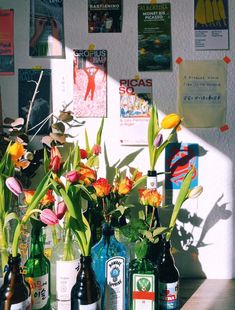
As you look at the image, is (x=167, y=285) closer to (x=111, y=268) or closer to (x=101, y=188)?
(x=111, y=268)

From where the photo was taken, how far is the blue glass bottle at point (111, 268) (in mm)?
1174

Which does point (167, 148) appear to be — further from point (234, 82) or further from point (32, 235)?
point (32, 235)

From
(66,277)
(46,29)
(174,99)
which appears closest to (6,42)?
(46,29)

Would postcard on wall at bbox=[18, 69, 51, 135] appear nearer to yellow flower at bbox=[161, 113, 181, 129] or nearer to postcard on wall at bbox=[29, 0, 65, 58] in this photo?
postcard on wall at bbox=[29, 0, 65, 58]

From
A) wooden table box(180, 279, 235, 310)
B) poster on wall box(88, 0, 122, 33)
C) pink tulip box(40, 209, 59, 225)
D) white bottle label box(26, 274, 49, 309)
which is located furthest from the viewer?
poster on wall box(88, 0, 122, 33)

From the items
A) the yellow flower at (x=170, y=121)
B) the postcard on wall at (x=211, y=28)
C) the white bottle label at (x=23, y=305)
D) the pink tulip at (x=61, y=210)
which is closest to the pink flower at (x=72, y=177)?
the pink tulip at (x=61, y=210)

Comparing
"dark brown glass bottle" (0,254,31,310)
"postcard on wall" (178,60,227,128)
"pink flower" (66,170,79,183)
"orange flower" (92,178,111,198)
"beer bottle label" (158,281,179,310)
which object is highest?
"postcard on wall" (178,60,227,128)

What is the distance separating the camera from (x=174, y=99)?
150cm

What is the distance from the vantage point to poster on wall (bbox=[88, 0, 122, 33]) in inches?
57.8

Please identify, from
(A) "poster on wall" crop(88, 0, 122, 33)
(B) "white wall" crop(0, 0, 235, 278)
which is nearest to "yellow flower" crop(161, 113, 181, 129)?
(B) "white wall" crop(0, 0, 235, 278)

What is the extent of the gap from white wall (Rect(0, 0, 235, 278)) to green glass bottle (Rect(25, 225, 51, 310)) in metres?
0.39

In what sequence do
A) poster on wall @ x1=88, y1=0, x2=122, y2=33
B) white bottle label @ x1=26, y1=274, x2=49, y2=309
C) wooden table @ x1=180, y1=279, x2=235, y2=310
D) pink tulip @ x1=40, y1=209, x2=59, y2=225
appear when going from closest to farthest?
1. pink tulip @ x1=40, y1=209, x2=59, y2=225
2. white bottle label @ x1=26, y1=274, x2=49, y2=309
3. wooden table @ x1=180, y1=279, x2=235, y2=310
4. poster on wall @ x1=88, y1=0, x2=122, y2=33

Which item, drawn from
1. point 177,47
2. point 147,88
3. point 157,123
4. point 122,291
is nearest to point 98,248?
point 122,291

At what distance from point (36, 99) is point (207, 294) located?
836 mm
